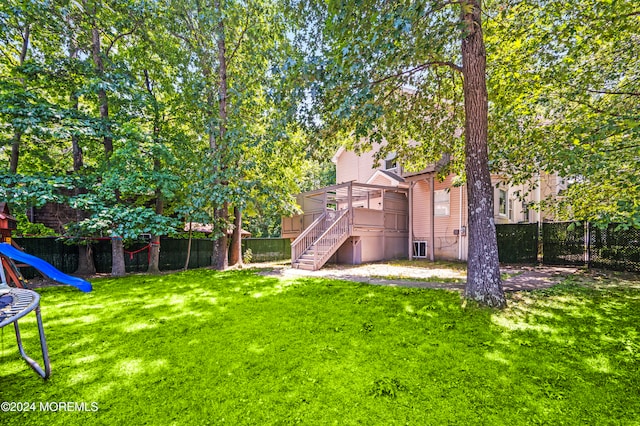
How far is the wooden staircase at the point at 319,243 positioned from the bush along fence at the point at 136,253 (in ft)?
19.2

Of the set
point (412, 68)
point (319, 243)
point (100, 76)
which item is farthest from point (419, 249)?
point (100, 76)

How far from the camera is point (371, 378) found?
105 inches

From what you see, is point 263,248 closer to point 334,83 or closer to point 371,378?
point 334,83

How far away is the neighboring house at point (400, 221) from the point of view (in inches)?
487

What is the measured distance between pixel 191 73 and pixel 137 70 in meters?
2.04

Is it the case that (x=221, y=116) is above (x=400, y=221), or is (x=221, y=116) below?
above

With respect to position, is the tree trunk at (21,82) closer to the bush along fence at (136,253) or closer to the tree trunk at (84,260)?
the bush along fence at (136,253)

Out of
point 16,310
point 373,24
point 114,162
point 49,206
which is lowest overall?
point 16,310

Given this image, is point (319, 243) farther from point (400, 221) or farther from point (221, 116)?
point (221, 116)

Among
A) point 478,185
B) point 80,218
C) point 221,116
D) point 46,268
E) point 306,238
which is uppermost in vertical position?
point 221,116

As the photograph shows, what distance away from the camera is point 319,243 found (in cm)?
1197

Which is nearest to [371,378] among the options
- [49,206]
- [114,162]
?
[114,162]

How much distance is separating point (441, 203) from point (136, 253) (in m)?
14.8

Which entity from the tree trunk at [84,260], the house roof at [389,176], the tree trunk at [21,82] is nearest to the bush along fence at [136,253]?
the tree trunk at [84,260]
